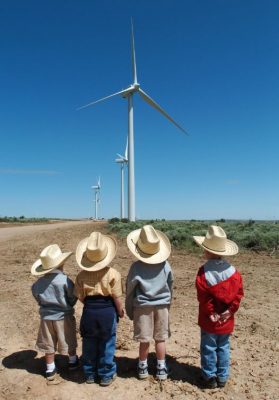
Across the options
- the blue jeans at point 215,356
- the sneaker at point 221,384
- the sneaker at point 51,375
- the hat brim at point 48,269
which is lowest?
the sneaker at point 221,384

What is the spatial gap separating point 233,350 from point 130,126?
97.6 ft

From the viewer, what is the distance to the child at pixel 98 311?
4.46 metres

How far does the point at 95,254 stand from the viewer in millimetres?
4508

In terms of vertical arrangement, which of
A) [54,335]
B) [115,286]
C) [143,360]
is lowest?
[143,360]

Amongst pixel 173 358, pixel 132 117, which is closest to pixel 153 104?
pixel 132 117

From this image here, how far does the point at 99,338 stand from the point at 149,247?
1.15m

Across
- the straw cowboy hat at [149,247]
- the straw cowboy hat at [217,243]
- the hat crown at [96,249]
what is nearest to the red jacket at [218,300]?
the straw cowboy hat at [217,243]

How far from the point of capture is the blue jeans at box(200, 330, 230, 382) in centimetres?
446

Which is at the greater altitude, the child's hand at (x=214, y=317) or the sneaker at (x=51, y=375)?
the child's hand at (x=214, y=317)

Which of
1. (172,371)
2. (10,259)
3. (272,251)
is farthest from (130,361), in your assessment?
(272,251)

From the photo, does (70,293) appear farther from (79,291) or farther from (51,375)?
(51,375)

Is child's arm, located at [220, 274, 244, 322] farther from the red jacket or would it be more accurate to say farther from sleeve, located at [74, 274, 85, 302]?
sleeve, located at [74, 274, 85, 302]

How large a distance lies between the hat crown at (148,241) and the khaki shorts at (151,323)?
64 centimetres

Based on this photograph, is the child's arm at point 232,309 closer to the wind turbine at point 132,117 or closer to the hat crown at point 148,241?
the hat crown at point 148,241
